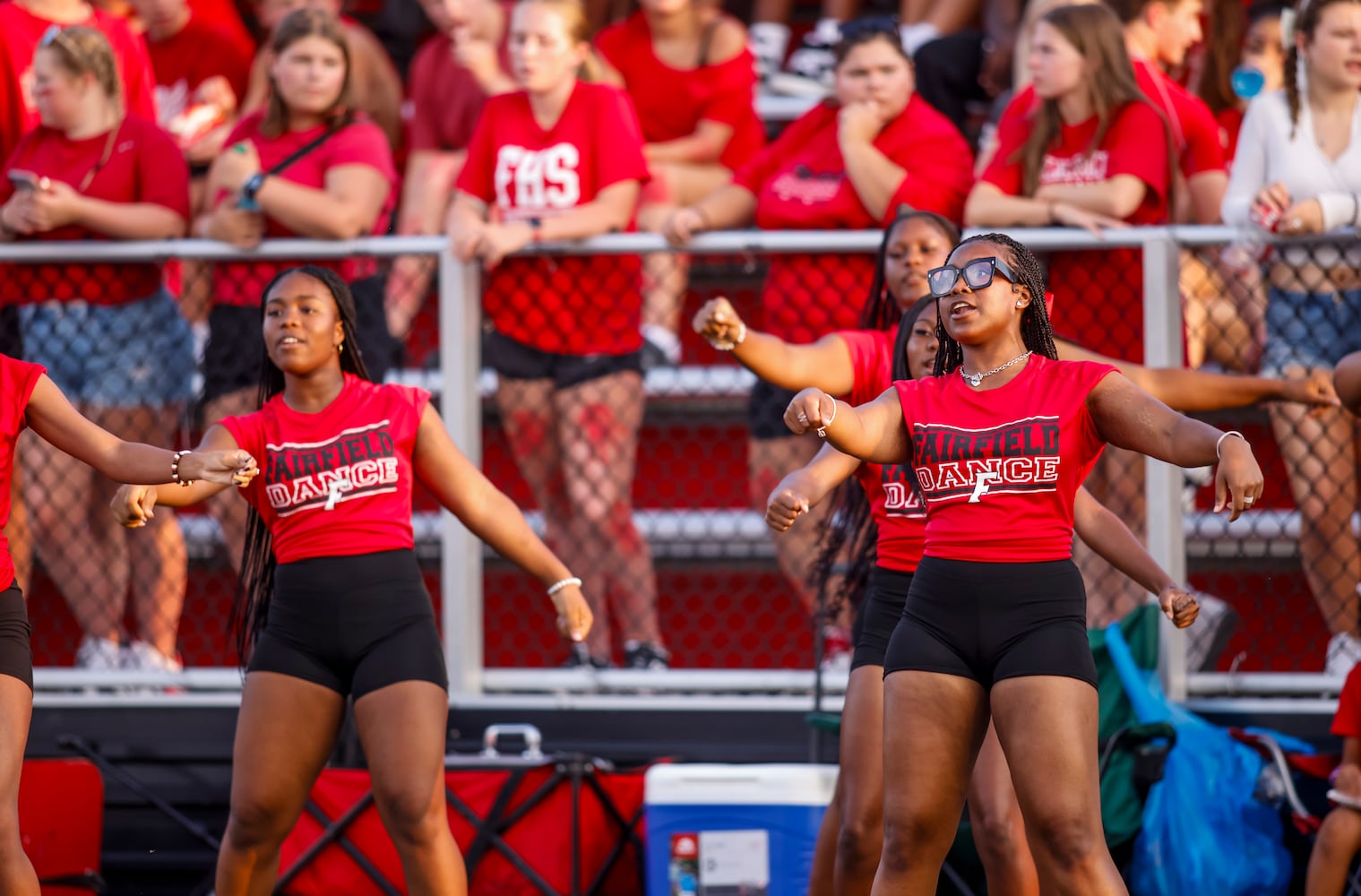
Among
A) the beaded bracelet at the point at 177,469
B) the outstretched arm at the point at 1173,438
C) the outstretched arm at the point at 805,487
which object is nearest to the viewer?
the outstretched arm at the point at 1173,438

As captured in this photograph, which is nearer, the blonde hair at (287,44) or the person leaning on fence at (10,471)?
the person leaning on fence at (10,471)

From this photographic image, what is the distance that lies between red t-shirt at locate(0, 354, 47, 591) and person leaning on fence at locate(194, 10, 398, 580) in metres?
1.40

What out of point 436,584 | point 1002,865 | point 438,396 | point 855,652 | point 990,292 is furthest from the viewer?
point 436,584

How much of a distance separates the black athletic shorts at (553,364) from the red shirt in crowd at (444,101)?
51.3 inches

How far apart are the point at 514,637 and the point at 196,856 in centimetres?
180

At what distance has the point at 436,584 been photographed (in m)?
6.90

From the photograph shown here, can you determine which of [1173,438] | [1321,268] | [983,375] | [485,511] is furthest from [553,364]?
[1173,438]

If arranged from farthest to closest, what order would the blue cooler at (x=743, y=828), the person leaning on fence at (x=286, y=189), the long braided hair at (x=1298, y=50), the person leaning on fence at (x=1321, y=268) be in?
the person leaning on fence at (x=286, y=189) → the long braided hair at (x=1298, y=50) → the person leaning on fence at (x=1321, y=268) → the blue cooler at (x=743, y=828)

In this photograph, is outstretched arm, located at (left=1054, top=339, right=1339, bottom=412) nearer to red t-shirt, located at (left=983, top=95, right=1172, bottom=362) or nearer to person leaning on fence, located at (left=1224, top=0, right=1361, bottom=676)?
person leaning on fence, located at (left=1224, top=0, right=1361, bottom=676)

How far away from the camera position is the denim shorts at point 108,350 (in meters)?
5.53

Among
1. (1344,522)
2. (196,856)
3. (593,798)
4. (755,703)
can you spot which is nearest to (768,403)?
(755,703)

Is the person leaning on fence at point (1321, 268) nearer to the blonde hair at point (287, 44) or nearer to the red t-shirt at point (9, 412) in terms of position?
the blonde hair at point (287, 44)

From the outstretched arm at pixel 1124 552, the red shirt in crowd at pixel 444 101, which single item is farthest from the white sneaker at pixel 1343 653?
the red shirt in crowd at pixel 444 101

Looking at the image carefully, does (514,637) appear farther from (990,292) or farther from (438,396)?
(990,292)
